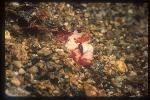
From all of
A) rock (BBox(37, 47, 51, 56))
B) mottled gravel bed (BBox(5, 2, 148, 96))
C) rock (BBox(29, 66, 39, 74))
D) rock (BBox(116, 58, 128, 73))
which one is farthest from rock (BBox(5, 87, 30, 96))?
rock (BBox(116, 58, 128, 73))

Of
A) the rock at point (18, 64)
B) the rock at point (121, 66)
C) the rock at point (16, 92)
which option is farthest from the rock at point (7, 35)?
the rock at point (121, 66)

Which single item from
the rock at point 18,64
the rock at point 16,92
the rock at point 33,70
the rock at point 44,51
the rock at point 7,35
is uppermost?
the rock at point 7,35

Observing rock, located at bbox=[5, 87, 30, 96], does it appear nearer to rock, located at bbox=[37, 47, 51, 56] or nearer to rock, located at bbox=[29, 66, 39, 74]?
rock, located at bbox=[29, 66, 39, 74]

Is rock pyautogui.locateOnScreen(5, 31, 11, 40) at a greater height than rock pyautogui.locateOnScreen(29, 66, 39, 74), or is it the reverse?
rock pyautogui.locateOnScreen(5, 31, 11, 40)

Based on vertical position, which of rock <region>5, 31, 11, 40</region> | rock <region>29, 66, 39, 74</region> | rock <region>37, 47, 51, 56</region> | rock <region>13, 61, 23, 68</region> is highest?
rock <region>5, 31, 11, 40</region>

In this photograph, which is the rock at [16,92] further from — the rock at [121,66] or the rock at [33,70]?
the rock at [121,66]

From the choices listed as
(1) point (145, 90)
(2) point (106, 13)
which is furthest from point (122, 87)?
(2) point (106, 13)

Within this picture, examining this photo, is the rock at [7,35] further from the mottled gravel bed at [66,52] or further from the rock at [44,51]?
the rock at [44,51]

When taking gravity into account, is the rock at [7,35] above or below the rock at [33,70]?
above
